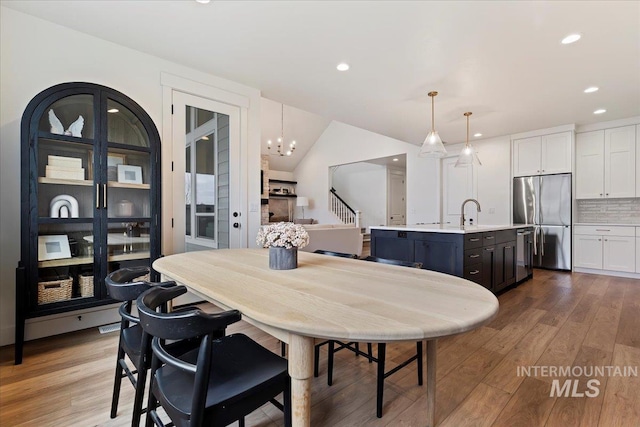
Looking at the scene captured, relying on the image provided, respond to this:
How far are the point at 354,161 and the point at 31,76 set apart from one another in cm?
710

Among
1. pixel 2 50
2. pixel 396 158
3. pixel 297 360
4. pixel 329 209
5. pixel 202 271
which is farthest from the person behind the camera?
pixel 329 209

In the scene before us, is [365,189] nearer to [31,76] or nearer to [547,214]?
[547,214]

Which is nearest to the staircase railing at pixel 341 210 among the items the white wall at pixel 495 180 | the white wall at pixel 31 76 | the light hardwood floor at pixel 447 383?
the white wall at pixel 495 180

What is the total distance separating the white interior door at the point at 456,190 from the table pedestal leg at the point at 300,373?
20.6ft

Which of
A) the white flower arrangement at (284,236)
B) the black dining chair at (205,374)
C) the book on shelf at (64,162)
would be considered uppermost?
the book on shelf at (64,162)

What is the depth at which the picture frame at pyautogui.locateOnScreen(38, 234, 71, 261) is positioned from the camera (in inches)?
87.9

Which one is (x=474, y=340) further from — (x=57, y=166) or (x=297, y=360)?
(x=57, y=166)

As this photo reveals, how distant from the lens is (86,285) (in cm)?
239

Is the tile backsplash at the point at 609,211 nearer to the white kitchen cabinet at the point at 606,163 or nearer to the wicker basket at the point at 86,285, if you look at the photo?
the white kitchen cabinet at the point at 606,163

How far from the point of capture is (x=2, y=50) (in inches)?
88.4

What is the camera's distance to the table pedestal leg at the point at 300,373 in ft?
2.99

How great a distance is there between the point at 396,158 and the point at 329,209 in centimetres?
271

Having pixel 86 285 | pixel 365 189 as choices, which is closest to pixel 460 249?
pixel 86 285

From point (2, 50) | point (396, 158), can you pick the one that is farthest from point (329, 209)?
point (2, 50)
